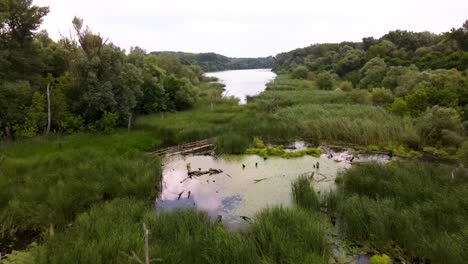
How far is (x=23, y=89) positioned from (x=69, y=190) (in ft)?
37.3

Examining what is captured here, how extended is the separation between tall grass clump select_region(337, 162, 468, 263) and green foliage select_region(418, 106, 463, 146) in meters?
7.02

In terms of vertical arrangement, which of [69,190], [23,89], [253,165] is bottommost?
[253,165]

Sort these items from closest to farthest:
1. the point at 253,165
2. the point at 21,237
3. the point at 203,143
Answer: the point at 21,237 → the point at 253,165 → the point at 203,143

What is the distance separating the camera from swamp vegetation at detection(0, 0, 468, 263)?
23.7ft

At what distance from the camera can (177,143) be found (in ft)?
67.5

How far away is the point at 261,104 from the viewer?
102 ft

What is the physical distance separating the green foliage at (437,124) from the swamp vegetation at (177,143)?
6 centimetres

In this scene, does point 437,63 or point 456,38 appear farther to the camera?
point 456,38

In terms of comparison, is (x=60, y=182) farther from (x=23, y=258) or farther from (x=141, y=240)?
(x=141, y=240)

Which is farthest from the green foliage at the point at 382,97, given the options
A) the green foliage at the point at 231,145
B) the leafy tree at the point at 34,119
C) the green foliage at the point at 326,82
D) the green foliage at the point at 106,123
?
the leafy tree at the point at 34,119

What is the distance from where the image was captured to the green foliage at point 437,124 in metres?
17.0

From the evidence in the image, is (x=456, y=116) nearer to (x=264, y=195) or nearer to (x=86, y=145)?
(x=264, y=195)

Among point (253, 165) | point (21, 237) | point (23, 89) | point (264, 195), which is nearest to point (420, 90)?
point (253, 165)

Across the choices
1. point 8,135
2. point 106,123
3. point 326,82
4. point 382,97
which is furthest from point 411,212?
point 326,82
